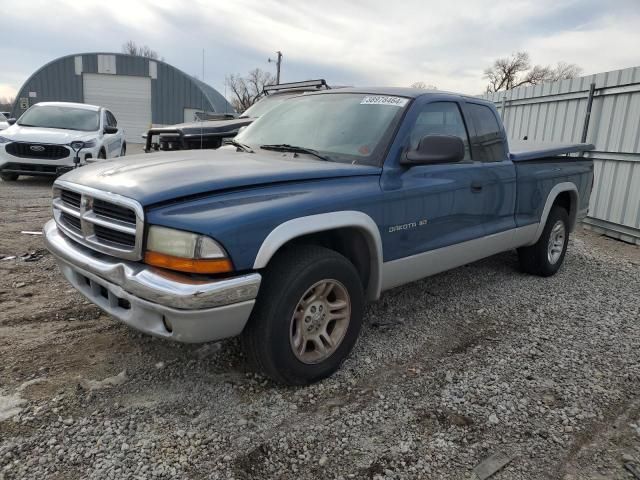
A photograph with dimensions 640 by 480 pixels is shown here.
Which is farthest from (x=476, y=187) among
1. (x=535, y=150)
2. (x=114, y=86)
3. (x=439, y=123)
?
(x=114, y=86)

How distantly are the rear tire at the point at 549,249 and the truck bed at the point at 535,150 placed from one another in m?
0.61

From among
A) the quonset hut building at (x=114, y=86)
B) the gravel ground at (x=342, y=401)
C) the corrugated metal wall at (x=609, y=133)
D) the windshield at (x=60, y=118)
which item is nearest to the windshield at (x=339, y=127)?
the gravel ground at (x=342, y=401)

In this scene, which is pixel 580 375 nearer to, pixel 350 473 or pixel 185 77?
pixel 350 473

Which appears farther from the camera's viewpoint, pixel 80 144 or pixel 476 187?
pixel 80 144

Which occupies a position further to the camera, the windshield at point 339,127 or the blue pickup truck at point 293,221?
the windshield at point 339,127

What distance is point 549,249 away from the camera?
516cm

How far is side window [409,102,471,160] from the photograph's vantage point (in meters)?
3.40

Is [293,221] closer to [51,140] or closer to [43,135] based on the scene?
[51,140]

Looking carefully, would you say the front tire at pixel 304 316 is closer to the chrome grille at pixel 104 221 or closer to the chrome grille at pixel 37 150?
the chrome grille at pixel 104 221

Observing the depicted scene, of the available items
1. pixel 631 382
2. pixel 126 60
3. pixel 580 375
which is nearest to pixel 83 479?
pixel 580 375

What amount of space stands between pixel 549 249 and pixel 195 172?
162 inches

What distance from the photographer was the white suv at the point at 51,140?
30.4ft

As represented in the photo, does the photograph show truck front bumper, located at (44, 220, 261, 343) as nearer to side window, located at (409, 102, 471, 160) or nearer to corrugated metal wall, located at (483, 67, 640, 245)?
side window, located at (409, 102, 471, 160)

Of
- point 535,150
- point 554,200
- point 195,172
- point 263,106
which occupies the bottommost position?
point 554,200
